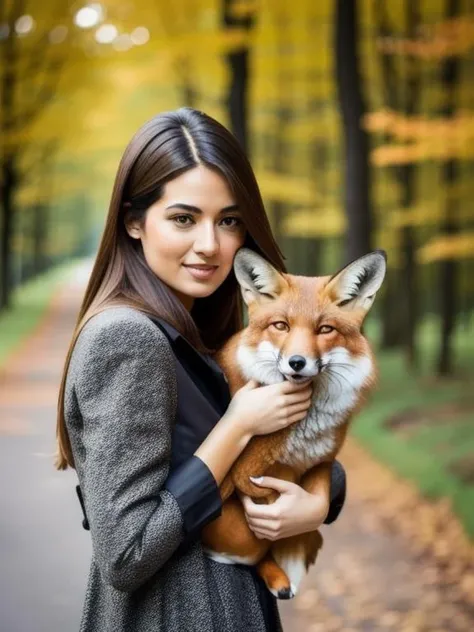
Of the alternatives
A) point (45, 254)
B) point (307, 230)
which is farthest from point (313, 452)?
point (45, 254)

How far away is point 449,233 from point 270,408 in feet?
14.9

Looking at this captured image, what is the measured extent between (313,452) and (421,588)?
3.16 m

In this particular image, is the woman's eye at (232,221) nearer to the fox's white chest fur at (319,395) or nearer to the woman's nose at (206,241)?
the woman's nose at (206,241)

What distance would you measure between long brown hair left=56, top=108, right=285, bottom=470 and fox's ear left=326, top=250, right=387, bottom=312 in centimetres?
18

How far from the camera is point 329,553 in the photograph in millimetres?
4238

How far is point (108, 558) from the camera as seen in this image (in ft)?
3.40

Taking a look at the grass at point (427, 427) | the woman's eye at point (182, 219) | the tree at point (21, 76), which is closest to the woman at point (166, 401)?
the woman's eye at point (182, 219)

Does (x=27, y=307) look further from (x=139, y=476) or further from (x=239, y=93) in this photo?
(x=139, y=476)

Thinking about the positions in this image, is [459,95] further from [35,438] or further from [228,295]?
[228,295]

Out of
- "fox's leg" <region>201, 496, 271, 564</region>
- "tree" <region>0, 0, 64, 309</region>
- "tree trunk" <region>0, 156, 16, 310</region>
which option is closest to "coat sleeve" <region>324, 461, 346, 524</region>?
"fox's leg" <region>201, 496, 271, 564</region>

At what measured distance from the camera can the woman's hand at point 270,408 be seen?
112cm

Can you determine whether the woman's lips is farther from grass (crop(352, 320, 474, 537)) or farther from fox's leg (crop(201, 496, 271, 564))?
grass (crop(352, 320, 474, 537))

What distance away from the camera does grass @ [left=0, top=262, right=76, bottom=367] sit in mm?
5516

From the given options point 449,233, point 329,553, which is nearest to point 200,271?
point 329,553
